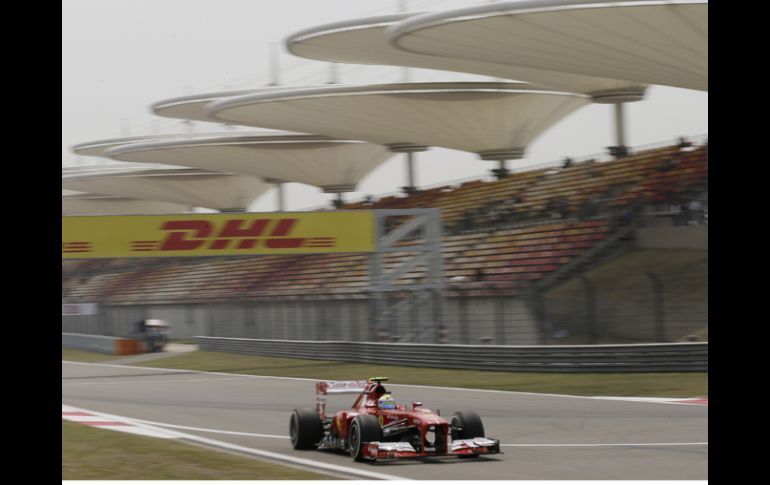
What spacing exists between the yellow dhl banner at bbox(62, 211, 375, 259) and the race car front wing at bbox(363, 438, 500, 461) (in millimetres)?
15734

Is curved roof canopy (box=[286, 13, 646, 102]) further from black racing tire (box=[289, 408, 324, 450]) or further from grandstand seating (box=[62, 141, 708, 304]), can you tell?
black racing tire (box=[289, 408, 324, 450])

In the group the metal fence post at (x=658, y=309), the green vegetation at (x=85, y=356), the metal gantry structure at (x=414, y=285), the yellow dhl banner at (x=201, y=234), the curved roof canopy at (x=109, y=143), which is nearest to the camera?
the metal fence post at (x=658, y=309)

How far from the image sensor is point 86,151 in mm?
56750

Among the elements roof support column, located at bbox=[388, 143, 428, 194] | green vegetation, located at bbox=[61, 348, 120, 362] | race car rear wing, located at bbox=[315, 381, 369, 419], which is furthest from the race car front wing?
roof support column, located at bbox=[388, 143, 428, 194]

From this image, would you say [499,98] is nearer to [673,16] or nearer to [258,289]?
[258,289]

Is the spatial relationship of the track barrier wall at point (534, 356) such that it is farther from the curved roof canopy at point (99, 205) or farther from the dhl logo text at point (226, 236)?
the curved roof canopy at point (99, 205)

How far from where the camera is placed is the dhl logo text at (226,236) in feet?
84.7

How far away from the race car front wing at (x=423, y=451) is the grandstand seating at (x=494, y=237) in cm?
1547

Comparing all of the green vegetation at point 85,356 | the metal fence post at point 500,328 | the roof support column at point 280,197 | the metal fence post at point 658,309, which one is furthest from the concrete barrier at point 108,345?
the roof support column at point 280,197

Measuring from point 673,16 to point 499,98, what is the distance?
19292mm

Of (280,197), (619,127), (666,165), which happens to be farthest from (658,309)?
(280,197)

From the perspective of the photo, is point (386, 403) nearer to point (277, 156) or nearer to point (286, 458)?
point (286, 458)
